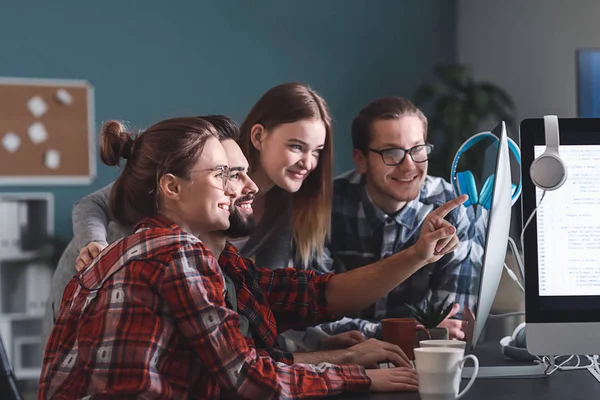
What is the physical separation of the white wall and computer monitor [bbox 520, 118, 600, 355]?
3337 mm

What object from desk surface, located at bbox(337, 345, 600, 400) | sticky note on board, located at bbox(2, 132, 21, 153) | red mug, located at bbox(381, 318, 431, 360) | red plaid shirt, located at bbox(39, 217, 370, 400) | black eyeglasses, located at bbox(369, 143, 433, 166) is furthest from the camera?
sticky note on board, located at bbox(2, 132, 21, 153)

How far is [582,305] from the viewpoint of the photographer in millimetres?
1419

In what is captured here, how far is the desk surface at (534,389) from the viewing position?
137 cm

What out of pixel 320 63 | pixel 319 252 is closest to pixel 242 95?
pixel 320 63

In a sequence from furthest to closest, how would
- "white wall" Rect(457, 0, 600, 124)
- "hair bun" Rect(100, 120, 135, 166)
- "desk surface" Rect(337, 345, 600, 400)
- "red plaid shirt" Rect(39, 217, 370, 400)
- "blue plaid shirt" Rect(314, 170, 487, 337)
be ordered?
"white wall" Rect(457, 0, 600, 124), "blue plaid shirt" Rect(314, 170, 487, 337), "hair bun" Rect(100, 120, 135, 166), "desk surface" Rect(337, 345, 600, 400), "red plaid shirt" Rect(39, 217, 370, 400)

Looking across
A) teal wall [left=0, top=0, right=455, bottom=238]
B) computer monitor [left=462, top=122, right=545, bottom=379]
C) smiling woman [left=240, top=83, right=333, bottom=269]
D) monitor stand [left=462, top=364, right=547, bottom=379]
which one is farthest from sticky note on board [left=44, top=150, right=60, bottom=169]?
monitor stand [left=462, top=364, right=547, bottom=379]

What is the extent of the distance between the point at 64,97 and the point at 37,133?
27cm

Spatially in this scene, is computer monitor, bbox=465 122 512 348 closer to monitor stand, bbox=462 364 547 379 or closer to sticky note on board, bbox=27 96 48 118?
monitor stand, bbox=462 364 547 379

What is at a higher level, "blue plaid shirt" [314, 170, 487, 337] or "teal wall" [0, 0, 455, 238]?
"teal wall" [0, 0, 455, 238]

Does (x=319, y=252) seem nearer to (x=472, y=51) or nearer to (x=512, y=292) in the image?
(x=512, y=292)

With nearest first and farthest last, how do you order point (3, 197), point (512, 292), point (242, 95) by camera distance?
point (512, 292)
point (3, 197)
point (242, 95)

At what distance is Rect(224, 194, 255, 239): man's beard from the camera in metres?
1.53

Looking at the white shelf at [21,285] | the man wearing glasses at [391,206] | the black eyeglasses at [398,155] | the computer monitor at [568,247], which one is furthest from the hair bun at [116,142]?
the white shelf at [21,285]

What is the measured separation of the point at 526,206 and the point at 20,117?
3996 mm
